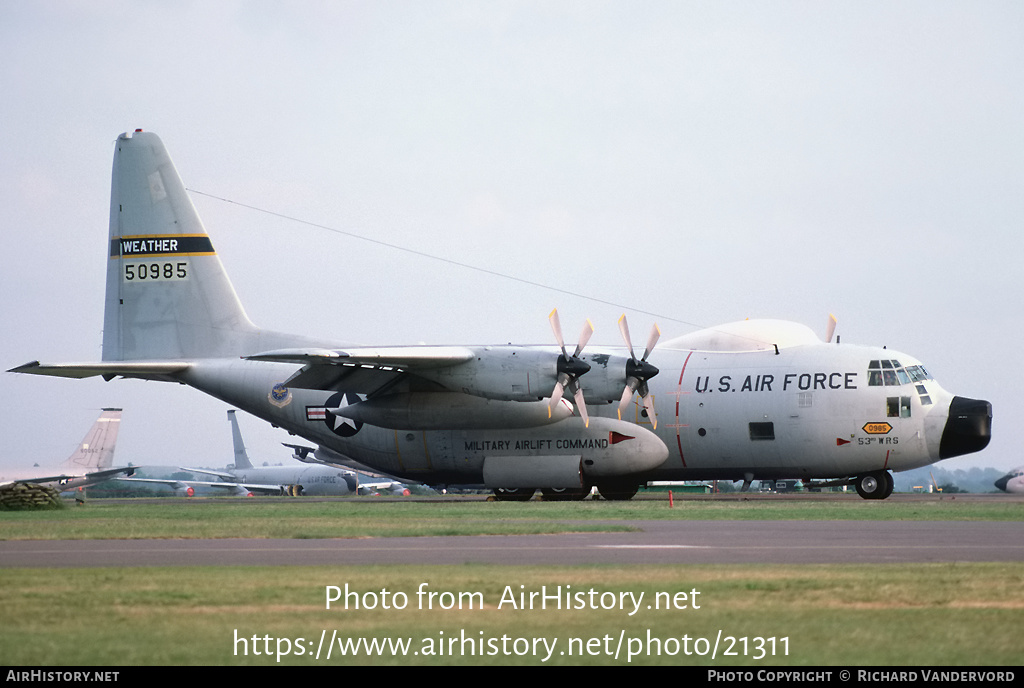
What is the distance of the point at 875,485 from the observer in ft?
126

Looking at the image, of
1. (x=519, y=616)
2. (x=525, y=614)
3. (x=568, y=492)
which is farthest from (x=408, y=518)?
(x=519, y=616)

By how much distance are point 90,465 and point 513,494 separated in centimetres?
4105

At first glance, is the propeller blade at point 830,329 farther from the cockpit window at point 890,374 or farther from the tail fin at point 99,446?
the tail fin at point 99,446

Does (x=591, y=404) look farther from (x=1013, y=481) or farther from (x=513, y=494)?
(x=1013, y=481)

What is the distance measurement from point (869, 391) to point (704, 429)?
5107mm

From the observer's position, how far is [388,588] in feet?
40.6

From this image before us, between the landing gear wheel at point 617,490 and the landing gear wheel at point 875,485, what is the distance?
7.36 m

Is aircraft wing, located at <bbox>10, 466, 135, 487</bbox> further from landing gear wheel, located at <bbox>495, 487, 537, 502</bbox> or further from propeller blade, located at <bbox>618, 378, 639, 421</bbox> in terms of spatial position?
propeller blade, located at <bbox>618, 378, 639, 421</bbox>

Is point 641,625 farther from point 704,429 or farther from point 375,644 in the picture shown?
point 704,429

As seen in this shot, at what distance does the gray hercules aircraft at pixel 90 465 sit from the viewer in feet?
226

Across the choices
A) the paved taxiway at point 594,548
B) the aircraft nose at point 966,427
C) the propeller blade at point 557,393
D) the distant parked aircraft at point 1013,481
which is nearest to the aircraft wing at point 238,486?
the distant parked aircraft at point 1013,481

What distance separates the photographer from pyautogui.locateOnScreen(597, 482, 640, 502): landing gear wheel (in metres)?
40.7

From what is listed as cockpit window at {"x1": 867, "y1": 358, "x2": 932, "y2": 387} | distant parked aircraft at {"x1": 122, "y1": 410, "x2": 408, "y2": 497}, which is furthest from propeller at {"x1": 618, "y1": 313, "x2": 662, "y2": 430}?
distant parked aircraft at {"x1": 122, "y1": 410, "x2": 408, "y2": 497}

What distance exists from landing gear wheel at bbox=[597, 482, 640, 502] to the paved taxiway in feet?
58.2
